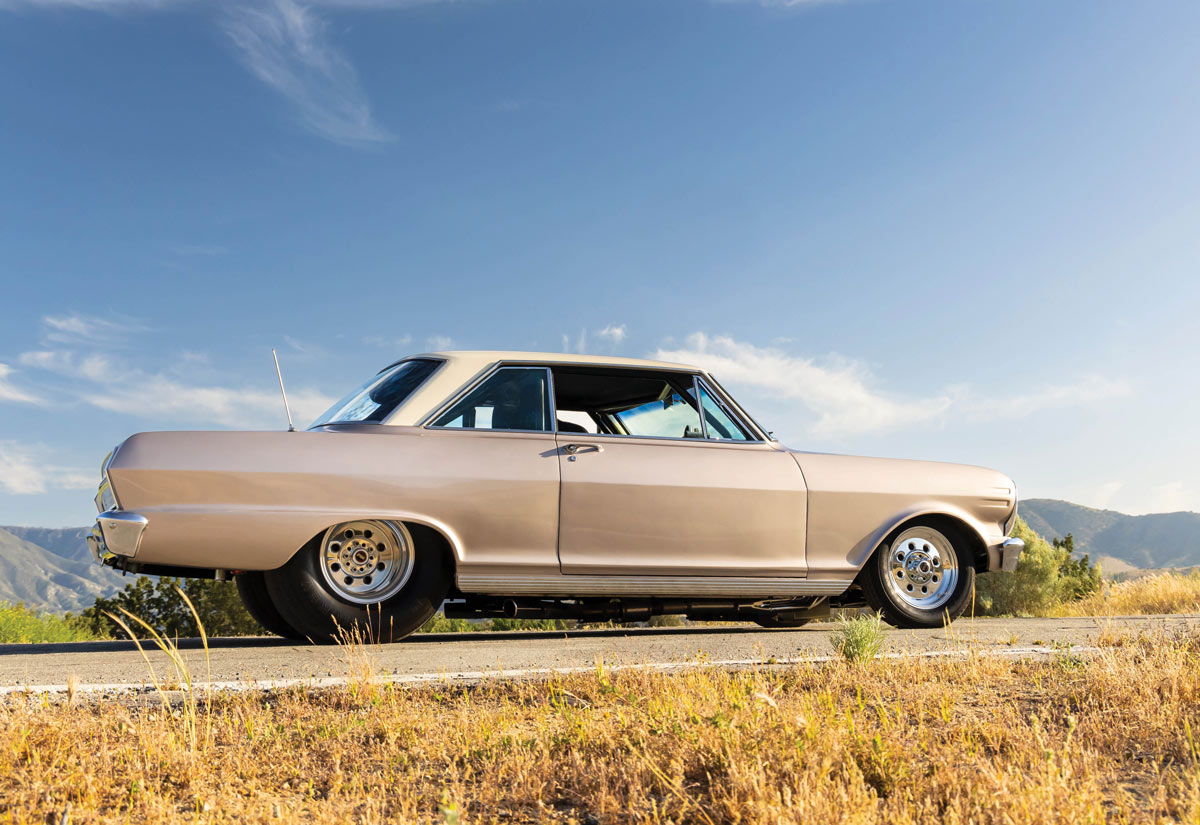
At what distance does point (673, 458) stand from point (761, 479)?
2.06ft

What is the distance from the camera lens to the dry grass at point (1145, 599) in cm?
1443

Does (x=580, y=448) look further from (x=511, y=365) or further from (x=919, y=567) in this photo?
(x=919, y=567)

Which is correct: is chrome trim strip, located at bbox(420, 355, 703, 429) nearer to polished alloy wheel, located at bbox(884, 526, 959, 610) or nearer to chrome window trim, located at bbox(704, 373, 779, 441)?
chrome window trim, located at bbox(704, 373, 779, 441)

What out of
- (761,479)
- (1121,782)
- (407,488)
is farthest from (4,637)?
(1121,782)

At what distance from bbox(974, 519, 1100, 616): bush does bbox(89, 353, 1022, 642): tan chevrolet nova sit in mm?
13015

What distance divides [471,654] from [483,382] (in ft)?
5.40

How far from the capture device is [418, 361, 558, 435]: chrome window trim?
563 cm

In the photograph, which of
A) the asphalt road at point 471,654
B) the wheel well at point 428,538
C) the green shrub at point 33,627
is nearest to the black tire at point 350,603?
the wheel well at point 428,538

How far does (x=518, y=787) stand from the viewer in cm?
279

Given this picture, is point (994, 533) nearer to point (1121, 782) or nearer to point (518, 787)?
point (1121, 782)

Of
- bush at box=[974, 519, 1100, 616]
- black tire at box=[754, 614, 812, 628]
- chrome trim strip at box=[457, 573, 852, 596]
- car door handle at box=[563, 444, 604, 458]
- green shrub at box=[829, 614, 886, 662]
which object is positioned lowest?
bush at box=[974, 519, 1100, 616]

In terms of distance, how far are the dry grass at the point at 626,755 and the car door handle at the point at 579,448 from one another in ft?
6.11

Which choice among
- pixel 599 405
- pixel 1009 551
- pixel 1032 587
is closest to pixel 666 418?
pixel 599 405

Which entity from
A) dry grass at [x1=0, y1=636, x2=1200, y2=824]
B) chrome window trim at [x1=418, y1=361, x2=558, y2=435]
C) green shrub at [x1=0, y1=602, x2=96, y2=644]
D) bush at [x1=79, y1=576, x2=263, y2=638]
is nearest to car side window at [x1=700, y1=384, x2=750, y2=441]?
chrome window trim at [x1=418, y1=361, x2=558, y2=435]
